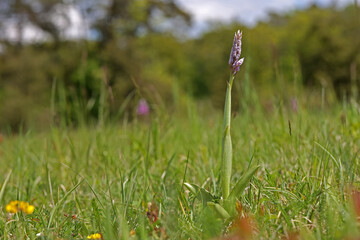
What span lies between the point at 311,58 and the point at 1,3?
16.3m

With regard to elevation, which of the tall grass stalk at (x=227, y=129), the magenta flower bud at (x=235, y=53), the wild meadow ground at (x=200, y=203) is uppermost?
the magenta flower bud at (x=235, y=53)

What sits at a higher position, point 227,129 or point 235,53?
point 235,53

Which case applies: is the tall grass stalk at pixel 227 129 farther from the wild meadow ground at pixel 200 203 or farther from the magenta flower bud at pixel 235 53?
the wild meadow ground at pixel 200 203

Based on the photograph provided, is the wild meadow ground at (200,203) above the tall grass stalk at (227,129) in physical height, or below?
below

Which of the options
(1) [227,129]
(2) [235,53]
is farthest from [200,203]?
(2) [235,53]

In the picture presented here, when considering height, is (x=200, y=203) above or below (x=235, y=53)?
below

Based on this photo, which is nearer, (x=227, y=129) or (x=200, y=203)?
(x=227, y=129)

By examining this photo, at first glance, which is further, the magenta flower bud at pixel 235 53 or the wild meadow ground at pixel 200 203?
the magenta flower bud at pixel 235 53

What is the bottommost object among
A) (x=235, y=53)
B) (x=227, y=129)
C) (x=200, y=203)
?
(x=200, y=203)

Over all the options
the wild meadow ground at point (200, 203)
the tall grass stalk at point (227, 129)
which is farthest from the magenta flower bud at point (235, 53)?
the wild meadow ground at point (200, 203)

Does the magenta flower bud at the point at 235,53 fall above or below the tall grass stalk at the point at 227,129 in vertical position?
above

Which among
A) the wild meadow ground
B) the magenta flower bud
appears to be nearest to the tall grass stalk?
the magenta flower bud

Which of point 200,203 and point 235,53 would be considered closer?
point 235,53

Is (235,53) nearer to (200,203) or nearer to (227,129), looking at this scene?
(227,129)
